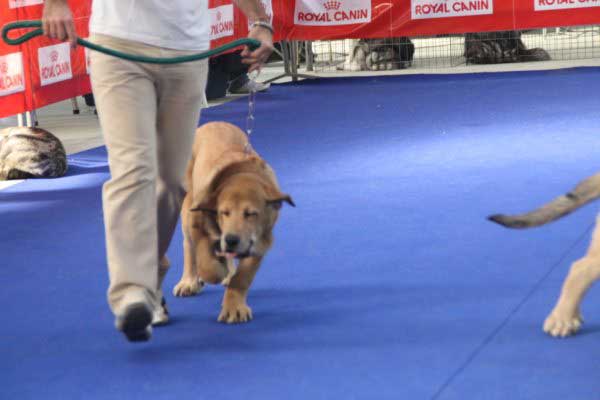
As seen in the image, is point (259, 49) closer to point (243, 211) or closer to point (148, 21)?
point (148, 21)

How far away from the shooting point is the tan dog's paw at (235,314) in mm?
4105

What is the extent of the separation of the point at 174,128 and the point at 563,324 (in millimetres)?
1605

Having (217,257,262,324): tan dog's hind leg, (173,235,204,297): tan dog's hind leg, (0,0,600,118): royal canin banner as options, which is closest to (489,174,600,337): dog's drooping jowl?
(217,257,262,324): tan dog's hind leg

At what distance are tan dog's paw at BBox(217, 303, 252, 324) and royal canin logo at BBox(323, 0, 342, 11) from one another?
8.84m

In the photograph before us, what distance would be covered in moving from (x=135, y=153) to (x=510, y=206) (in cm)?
285

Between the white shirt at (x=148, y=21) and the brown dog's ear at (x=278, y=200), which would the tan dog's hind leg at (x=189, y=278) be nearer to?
the brown dog's ear at (x=278, y=200)

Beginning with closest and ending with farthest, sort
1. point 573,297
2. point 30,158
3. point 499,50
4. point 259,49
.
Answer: point 573,297
point 259,49
point 30,158
point 499,50

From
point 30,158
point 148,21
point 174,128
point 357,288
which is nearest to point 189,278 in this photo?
point 357,288

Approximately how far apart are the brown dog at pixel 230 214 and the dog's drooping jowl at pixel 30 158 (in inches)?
136

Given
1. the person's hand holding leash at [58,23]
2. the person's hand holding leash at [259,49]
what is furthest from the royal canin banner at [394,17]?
the person's hand holding leash at [58,23]

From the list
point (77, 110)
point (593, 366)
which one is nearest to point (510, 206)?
point (593, 366)

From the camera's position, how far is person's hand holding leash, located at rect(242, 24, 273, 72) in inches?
160

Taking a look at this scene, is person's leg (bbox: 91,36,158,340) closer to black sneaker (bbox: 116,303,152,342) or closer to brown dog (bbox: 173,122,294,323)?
black sneaker (bbox: 116,303,152,342)

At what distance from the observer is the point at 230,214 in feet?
12.5
